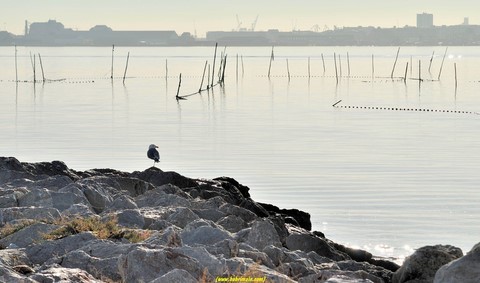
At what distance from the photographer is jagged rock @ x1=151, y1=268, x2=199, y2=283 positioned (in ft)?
26.0

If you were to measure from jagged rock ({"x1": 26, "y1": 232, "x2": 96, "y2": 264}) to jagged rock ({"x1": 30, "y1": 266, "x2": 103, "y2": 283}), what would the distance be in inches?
60.5

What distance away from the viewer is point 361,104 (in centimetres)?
6231

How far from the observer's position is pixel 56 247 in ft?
33.3

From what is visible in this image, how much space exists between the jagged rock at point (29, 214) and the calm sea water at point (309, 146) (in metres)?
6.21

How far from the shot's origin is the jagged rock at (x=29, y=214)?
12.3m

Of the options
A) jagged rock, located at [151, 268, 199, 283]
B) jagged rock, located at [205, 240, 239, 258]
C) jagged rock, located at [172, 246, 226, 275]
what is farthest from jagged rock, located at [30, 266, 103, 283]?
jagged rock, located at [205, 240, 239, 258]

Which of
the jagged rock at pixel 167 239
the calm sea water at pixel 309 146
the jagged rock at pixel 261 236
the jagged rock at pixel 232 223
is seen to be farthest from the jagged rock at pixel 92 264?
the calm sea water at pixel 309 146

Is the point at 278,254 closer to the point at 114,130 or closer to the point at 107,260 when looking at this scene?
the point at 107,260

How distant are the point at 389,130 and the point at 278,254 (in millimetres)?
32834

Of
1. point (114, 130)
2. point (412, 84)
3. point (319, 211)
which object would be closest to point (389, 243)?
point (319, 211)

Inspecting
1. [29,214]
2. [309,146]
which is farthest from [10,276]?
[309,146]

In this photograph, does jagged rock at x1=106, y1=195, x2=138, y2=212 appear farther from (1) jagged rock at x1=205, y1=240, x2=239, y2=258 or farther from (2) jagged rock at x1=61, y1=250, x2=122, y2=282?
(2) jagged rock at x1=61, y1=250, x2=122, y2=282

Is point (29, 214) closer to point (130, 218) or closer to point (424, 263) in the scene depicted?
point (130, 218)

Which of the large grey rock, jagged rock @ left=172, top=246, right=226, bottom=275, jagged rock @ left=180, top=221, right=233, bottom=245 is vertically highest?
jagged rock @ left=172, top=246, right=226, bottom=275
